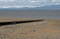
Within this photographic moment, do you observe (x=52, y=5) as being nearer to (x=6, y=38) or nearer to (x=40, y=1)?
(x=40, y=1)

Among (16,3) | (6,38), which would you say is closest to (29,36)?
(6,38)

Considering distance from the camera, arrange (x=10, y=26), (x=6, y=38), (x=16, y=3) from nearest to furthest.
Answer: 1. (x=6, y=38)
2. (x=10, y=26)
3. (x=16, y=3)

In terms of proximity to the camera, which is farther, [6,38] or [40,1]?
A: [40,1]

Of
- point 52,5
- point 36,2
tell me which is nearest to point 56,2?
point 52,5

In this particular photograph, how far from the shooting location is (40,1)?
4081 cm

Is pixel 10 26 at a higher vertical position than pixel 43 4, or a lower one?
higher

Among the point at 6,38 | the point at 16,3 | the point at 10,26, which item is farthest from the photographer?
the point at 16,3

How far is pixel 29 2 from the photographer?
40.9 m

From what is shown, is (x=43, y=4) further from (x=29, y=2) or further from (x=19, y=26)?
(x=19, y=26)

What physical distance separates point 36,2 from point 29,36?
31.7 meters

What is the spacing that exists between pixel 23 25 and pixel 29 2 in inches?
1125

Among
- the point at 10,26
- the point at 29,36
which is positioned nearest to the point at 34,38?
the point at 29,36

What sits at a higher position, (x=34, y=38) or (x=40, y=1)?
(x=34, y=38)

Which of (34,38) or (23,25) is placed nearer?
(34,38)
